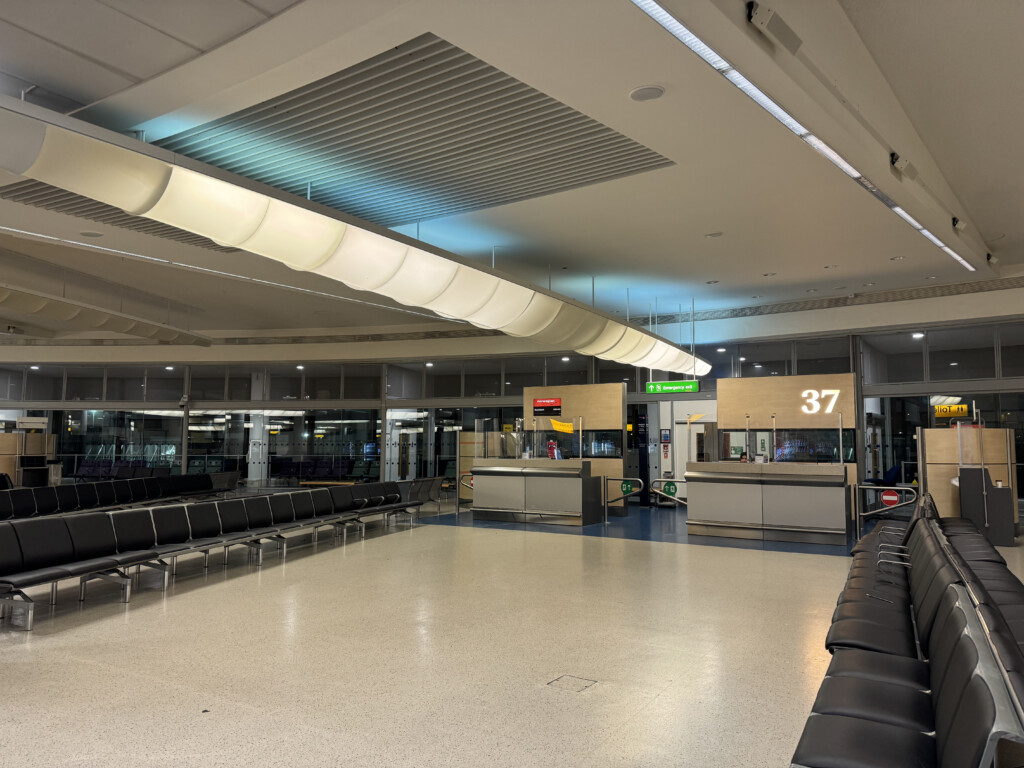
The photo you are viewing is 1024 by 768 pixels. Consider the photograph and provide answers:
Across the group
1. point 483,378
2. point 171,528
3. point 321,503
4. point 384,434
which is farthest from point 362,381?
point 171,528

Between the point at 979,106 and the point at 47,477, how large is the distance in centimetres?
1817

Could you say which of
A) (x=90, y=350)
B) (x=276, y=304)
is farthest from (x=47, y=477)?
(x=276, y=304)

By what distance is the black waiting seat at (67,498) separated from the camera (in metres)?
11.0

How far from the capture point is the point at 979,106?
20.5ft

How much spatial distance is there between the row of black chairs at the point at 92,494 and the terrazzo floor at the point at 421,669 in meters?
4.11

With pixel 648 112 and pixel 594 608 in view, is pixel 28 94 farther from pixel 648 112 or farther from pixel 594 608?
pixel 594 608

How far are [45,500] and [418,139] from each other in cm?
852

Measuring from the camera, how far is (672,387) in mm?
14164

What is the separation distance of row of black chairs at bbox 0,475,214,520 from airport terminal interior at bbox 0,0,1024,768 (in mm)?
55

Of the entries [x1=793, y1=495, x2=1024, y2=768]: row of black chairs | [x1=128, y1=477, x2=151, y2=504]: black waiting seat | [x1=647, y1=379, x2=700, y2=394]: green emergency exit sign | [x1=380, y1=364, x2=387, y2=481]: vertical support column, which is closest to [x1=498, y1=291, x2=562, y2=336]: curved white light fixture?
[x1=793, y1=495, x2=1024, y2=768]: row of black chairs

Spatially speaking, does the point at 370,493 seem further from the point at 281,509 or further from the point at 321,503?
the point at 281,509

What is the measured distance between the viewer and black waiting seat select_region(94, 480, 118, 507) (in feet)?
39.1

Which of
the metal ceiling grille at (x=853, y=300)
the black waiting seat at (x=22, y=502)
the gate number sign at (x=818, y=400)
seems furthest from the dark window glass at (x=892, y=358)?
the black waiting seat at (x=22, y=502)

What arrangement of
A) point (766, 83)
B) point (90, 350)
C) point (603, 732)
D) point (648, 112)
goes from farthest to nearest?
point (90, 350) → point (648, 112) → point (766, 83) → point (603, 732)
